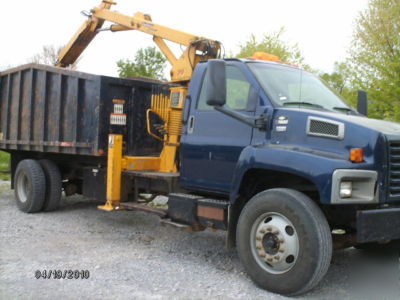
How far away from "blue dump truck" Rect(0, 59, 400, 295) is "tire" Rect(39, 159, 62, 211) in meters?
0.30

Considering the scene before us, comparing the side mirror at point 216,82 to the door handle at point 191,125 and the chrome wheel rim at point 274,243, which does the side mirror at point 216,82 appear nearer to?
the door handle at point 191,125

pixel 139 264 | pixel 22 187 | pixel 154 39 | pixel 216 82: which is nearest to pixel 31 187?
pixel 22 187

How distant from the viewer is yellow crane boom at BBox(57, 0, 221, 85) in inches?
268

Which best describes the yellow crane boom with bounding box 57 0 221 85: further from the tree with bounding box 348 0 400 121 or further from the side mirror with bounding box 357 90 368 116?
the tree with bounding box 348 0 400 121

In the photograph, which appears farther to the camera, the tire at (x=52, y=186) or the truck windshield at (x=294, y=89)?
the tire at (x=52, y=186)

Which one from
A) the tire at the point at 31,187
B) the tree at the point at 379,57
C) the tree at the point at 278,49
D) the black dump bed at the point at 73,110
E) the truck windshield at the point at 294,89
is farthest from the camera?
the tree at the point at 278,49

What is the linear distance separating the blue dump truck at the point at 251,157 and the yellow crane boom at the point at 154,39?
0.51 m

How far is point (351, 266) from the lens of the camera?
226 inches

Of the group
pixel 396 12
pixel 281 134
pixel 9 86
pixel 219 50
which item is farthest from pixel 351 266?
pixel 396 12

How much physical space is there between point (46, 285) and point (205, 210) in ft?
A: 6.07

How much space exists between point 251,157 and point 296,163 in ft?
1.77

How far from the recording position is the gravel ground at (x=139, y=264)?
14.9 ft

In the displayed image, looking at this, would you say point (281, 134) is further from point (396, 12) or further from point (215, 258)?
point (396, 12)

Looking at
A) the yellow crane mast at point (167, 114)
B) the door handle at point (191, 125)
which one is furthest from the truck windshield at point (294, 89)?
the yellow crane mast at point (167, 114)
